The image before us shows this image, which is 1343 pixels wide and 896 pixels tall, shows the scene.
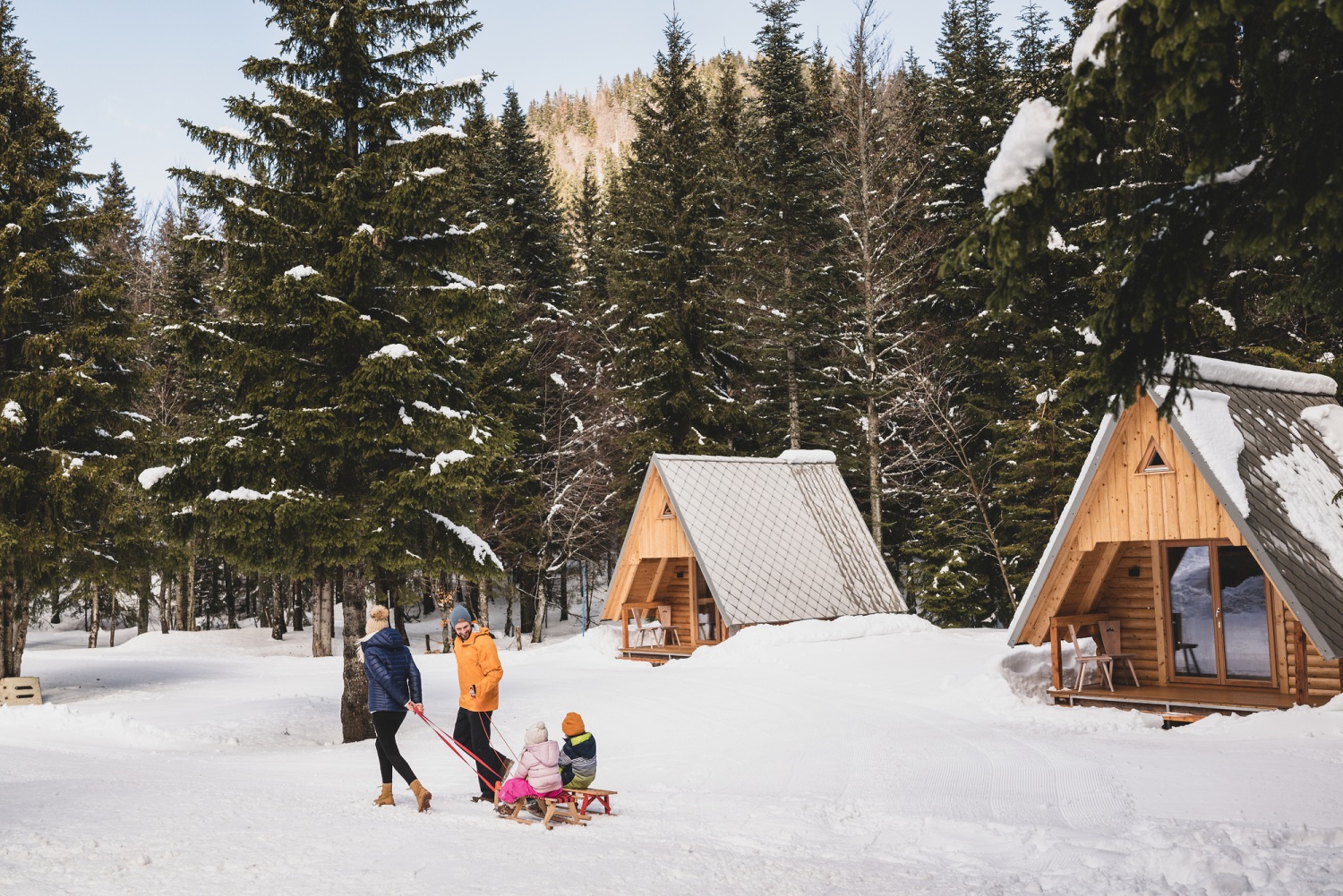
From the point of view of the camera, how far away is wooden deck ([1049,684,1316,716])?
39.2 feet

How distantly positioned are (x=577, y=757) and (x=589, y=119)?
15537cm

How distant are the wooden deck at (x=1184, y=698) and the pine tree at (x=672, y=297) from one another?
47.1 feet

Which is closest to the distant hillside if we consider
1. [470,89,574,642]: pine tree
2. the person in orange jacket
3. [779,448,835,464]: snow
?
[470,89,574,642]: pine tree

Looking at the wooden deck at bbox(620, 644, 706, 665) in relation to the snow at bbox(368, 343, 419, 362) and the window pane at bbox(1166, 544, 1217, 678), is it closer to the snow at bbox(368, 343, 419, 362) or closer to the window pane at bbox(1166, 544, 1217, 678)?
the window pane at bbox(1166, 544, 1217, 678)

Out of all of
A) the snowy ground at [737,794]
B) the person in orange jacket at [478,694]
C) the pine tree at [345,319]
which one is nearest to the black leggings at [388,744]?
the snowy ground at [737,794]

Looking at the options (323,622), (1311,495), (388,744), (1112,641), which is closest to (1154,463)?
(1311,495)

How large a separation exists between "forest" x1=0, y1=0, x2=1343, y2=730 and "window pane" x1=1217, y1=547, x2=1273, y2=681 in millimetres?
4081

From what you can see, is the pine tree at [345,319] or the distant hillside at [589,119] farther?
the distant hillside at [589,119]

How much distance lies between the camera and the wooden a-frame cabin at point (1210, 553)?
1175cm

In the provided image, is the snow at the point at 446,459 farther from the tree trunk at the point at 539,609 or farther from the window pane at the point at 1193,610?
the tree trunk at the point at 539,609

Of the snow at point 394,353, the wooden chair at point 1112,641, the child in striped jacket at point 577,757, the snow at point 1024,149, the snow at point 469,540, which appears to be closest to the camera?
the snow at point 1024,149

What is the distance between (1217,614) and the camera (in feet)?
45.3

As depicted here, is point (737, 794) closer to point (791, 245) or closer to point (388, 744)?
Answer: point (388, 744)

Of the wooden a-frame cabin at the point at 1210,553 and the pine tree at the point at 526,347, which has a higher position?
the pine tree at the point at 526,347
